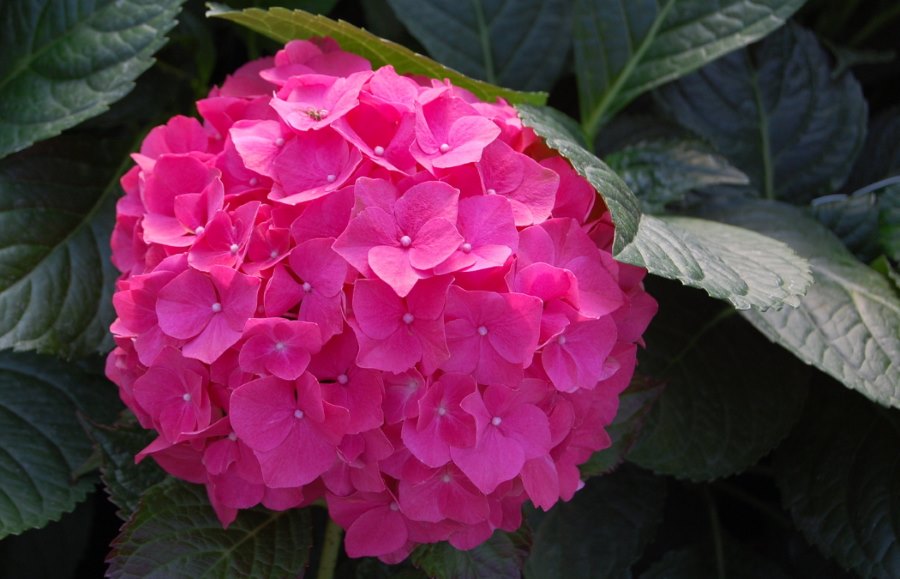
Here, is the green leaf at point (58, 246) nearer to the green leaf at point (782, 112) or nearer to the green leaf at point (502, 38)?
the green leaf at point (502, 38)

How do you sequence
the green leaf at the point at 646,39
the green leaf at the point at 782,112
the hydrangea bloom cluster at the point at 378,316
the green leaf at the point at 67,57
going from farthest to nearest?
the green leaf at the point at 782,112
the green leaf at the point at 646,39
the green leaf at the point at 67,57
the hydrangea bloom cluster at the point at 378,316

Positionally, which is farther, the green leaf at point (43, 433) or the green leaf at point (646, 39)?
the green leaf at point (646, 39)

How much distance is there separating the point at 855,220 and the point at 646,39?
1.36ft

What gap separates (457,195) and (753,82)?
36.7 inches

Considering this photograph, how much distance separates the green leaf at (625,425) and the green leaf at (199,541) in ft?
1.12

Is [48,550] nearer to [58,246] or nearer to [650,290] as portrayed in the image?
[58,246]

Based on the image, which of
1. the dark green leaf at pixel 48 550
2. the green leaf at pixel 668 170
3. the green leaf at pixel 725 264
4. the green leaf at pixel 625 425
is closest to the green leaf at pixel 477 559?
the green leaf at pixel 625 425

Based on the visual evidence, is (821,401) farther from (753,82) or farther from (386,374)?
(386,374)

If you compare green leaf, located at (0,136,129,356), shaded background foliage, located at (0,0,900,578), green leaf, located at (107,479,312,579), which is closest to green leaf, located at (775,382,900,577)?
shaded background foliage, located at (0,0,900,578)

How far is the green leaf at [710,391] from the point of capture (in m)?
1.16

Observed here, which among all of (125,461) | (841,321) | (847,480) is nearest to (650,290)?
(841,321)

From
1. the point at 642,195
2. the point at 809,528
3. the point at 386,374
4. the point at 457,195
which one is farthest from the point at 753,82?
the point at 386,374

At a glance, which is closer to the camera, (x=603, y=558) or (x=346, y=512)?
(x=346, y=512)

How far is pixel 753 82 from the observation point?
1.51 metres
